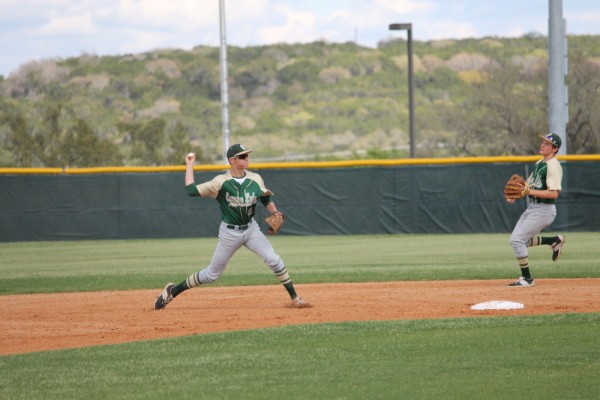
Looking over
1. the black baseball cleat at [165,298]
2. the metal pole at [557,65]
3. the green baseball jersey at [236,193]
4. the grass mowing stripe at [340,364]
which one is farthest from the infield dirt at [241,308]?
the metal pole at [557,65]

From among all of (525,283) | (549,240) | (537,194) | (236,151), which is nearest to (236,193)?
(236,151)

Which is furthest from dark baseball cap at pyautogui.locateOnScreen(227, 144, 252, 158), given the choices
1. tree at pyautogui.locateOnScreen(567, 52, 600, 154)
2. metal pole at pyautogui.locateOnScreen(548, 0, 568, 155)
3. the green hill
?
tree at pyautogui.locateOnScreen(567, 52, 600, 154)

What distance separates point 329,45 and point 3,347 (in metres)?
77.3

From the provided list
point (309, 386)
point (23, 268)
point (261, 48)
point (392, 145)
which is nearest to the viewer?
point (309, 386)

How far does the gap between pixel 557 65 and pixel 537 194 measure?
38.3 ft

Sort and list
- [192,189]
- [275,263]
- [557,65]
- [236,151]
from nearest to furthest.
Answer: [192,189], [236,151], [275,263], [557,65]

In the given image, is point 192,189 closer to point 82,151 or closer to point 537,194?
point 537,194

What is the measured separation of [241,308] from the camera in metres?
11.4

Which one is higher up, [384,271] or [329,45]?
[329,45]

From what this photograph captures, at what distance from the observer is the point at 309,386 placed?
6785 millimetres

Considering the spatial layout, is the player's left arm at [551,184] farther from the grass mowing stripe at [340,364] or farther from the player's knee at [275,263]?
the player's knee at [275,263]

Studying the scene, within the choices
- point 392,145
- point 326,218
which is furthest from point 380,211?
point 392,145

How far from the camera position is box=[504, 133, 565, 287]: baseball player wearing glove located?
39.1 ft

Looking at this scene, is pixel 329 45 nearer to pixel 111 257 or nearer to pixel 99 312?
pixel 111 257
